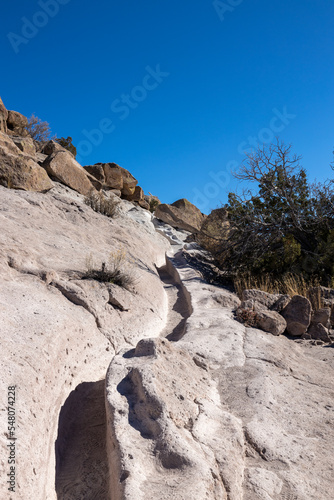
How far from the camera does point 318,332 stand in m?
6.53

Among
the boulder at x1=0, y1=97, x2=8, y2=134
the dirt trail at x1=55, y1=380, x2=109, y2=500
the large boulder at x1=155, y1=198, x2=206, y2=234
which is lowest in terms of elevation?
the dirt trail at x1=55, y1=380, x2=109, y2=500

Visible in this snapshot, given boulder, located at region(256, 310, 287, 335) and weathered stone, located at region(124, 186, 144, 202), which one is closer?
boulder, located at region(256, 310, 287, 335)

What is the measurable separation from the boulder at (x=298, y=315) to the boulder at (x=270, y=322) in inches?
11.0

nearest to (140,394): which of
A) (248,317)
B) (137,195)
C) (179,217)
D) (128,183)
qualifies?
(248,317)

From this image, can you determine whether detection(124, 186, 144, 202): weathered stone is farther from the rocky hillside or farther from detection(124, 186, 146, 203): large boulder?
the rocky hillside

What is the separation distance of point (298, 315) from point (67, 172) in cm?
885

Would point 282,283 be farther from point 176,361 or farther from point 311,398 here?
point 176,361

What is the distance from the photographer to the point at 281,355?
5.13 metres

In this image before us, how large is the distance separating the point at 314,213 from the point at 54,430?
909 centimetres

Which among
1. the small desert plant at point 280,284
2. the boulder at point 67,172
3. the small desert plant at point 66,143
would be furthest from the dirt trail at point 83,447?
the small desert plant at point 66,143

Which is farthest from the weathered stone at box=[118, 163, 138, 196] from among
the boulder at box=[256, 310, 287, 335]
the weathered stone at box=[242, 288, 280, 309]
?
the boulder at box=[256, 310, 287, 335]

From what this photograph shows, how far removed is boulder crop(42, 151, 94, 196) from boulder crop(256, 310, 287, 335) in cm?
836

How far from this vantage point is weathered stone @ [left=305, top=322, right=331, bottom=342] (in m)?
6.43

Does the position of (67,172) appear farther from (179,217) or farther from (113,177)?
(179,217)
